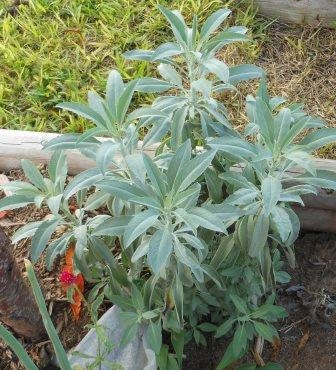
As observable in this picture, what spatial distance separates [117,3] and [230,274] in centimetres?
185

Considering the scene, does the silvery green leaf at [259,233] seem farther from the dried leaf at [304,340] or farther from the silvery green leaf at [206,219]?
the dried leaf at [304,340]

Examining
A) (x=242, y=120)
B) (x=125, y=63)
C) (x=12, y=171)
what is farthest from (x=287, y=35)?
(x=12, y=171)

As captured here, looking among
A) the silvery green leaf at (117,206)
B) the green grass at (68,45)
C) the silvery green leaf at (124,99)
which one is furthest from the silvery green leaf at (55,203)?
the green grass at (68,45)

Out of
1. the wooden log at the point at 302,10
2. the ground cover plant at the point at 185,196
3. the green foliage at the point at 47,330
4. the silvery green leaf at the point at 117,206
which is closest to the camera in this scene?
the green foliage at the point at 47,330

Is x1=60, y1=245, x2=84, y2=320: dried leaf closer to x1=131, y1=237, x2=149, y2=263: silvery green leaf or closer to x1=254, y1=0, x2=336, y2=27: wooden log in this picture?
x1=131, y1=237, x2=149, y2=263: silvery green leaf

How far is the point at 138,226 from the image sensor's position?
5.60 feet

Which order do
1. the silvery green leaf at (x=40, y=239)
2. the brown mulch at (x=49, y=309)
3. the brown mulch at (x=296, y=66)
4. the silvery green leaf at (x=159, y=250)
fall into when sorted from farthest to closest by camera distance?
1. the brown mulch at (x=296, y=66)
2. the brown mulch at (x=49, y=309)
3. the silvery green leaf at (x=40, y=239)
4. the silvery green leaf at (x=159, y=250)

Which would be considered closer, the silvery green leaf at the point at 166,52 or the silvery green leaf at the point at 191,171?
the silvery green leaf at the point at 191,171

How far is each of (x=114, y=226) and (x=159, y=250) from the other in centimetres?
29

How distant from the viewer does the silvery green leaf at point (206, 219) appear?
1764 millimetres

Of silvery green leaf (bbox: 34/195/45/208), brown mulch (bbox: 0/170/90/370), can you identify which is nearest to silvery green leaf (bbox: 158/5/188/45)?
silvery green leaf (bbox: 34/195/45/208)

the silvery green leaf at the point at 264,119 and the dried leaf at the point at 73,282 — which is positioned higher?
the silvery green leaf at the point at 264,119

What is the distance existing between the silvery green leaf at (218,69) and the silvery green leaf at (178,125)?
18 cm

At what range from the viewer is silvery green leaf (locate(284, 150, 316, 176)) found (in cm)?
178
